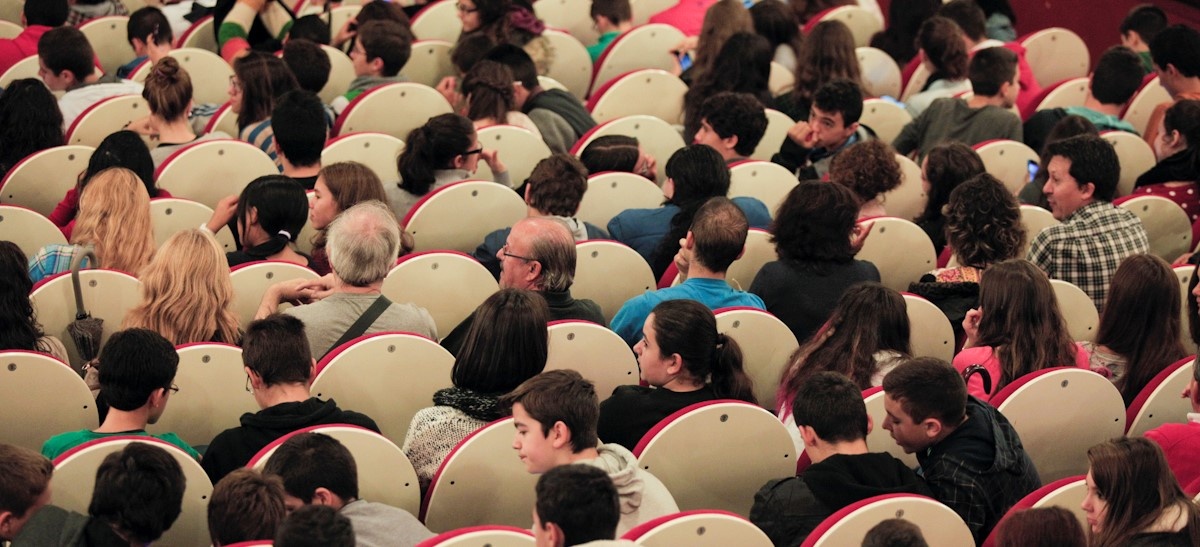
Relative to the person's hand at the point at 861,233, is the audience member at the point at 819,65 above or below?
above

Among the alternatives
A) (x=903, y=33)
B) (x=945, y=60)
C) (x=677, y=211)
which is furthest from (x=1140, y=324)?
(x=903, y=33)

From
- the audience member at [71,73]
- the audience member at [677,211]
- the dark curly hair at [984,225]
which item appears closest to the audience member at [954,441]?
the dark curly hair at [984,225]

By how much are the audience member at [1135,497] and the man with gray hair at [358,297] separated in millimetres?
2161

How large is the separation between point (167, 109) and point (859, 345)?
347 cm

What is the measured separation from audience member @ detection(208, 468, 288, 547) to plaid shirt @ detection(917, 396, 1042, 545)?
1.73 meters

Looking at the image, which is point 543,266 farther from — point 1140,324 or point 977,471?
point 1140,324

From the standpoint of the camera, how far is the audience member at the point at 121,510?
3.24 m

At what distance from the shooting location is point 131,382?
3.87 meters

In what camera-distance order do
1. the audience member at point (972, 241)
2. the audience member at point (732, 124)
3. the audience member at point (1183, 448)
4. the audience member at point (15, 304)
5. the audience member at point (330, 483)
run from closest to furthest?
1. the audience member at point (330, 483)
2. the audience member at point (1183, 448)
3. the audience member at point (15, 304)
4. the audience member at point (972, 241)
5. the audience member at point (732, 124)

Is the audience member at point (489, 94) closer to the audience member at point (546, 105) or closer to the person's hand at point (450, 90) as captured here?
the audience member at point (546, 105)

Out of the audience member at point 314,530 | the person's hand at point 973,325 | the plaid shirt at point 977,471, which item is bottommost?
the plaid shirt at point 977,471

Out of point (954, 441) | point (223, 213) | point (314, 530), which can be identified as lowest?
Answer: point (954, 441)

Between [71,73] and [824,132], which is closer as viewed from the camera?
[824,132]

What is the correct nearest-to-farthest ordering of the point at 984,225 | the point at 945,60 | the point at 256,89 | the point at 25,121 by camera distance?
1. the point at 984,225
2. the point at 25,121
3. the point at 256,89
4. the point at 945,60
